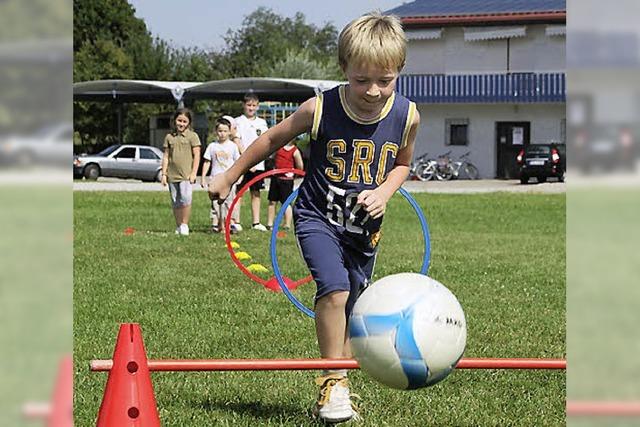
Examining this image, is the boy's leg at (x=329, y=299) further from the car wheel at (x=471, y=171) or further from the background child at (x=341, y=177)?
the car wheel at (x=471, y=171)

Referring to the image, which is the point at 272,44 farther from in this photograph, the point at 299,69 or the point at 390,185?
the point at 390,185

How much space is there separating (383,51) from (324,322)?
1192mm

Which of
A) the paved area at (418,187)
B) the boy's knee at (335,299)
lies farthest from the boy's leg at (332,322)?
the paved area at (418,187)

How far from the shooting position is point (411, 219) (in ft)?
60.7

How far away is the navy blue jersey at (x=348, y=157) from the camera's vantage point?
4.54 meters

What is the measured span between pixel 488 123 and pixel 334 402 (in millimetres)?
41683

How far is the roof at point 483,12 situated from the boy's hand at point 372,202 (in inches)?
1563

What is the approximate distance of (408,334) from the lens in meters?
3.72

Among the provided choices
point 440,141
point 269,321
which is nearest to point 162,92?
point 440,141

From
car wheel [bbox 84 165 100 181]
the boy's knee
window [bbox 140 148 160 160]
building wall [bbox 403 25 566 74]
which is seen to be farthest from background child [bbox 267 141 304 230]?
building wall [bbox 403 25 566 74]

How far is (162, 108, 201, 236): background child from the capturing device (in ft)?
46.9
